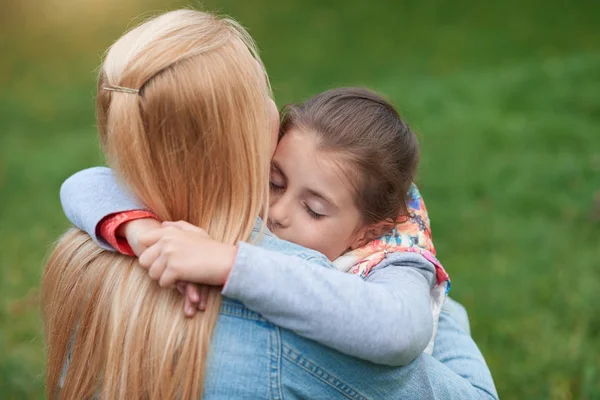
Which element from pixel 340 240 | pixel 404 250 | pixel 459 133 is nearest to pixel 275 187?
pixel 340 240

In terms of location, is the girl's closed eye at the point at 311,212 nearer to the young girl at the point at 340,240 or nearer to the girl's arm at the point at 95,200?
the young girl at the point at 340,240

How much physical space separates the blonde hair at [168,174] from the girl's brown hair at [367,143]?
419mm

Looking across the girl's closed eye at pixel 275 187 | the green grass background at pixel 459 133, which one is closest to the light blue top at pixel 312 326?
the girl's closed eye at pixel 275 187

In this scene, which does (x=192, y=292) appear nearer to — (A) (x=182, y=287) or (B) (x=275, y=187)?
(A) (x=182, y=287)

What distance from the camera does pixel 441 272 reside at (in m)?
2.27

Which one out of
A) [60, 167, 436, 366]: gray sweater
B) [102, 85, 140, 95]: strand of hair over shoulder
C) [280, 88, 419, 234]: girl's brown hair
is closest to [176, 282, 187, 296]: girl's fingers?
[60, 167, 436, 366]: gray sweater

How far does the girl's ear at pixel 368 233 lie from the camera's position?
7.90 ft

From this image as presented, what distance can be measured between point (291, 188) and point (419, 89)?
6626mm

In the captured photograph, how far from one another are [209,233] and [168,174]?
190mm

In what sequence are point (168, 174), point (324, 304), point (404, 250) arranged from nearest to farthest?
1. point (324, 304)
2. point (168, 174)
3. point (404, 250)

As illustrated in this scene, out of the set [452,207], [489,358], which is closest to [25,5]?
[452,207]

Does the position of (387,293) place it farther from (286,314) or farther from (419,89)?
(419,89)

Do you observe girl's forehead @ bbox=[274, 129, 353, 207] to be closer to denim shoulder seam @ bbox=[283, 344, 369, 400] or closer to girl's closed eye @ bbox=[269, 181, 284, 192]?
girl's closed eye @ bbox=[269, 181, 284, 192]

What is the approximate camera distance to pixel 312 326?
66.6 inches
